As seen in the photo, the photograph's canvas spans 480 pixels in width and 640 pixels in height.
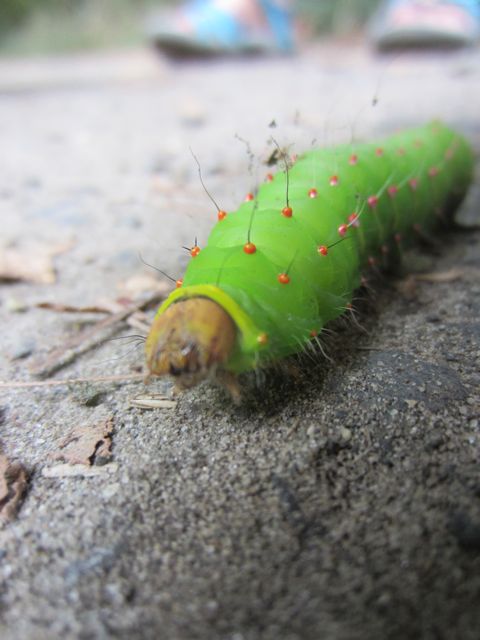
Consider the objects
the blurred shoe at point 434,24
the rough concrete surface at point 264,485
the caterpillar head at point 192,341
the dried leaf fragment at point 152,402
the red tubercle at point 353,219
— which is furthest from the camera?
the blurred shoe at point 434,24

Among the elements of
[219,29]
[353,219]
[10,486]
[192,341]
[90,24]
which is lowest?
[10,486]

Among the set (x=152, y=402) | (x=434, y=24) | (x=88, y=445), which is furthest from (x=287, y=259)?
(x=434, y=24)

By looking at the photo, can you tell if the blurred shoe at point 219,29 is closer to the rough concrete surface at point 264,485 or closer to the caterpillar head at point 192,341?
the rough concrete surface at point 264,485

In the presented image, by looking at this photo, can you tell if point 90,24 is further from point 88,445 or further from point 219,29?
point 88,445

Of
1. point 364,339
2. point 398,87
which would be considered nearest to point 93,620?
point 364,339

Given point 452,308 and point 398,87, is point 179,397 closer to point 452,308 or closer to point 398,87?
point 452,308

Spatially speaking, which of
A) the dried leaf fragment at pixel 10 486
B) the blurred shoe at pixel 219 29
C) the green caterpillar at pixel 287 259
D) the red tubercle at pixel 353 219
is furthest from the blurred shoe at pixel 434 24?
the dried leaf fragment at pixel 10 486
